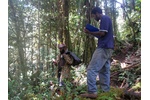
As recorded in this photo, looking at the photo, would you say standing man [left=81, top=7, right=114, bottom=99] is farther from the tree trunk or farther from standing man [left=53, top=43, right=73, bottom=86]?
the tree trunk

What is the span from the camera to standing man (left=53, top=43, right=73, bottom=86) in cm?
467

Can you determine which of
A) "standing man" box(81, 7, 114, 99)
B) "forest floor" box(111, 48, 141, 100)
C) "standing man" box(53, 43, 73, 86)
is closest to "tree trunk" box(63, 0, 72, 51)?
"standing man" box(53, 43, 73, 86)

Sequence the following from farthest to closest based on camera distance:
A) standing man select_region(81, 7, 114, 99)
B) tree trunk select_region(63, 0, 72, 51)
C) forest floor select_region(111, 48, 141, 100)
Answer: tree trunk select_region(63, 0, 72, 51) → forest floor select_region(111, 48, 141, 100) → standing man select_region(81, 7, 114, 99)

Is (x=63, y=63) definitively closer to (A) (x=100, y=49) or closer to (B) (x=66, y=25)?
(A) (x=100, y=49)

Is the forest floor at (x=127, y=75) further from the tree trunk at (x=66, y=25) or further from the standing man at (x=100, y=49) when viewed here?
the tree trunk at (x=66, y=25)

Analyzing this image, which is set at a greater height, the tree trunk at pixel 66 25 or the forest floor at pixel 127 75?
the tree trunk at pixel 66 25

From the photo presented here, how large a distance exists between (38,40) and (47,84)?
166 inches

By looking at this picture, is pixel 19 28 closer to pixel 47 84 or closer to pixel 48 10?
pixel 48 10

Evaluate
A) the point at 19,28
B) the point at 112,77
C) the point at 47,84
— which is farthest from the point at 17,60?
the point at 112,77

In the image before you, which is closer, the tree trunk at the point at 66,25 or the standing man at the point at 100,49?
the standing man at the point at 100,49

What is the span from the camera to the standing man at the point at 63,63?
4672 mm

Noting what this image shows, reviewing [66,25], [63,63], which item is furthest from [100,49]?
[66,25]

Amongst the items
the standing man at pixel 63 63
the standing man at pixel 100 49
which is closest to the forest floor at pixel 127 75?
the standing man at pixel 100 49

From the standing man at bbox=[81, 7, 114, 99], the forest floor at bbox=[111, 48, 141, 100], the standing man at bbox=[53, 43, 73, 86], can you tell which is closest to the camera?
the standing man at bbox=[81, 7, 114, 99]
